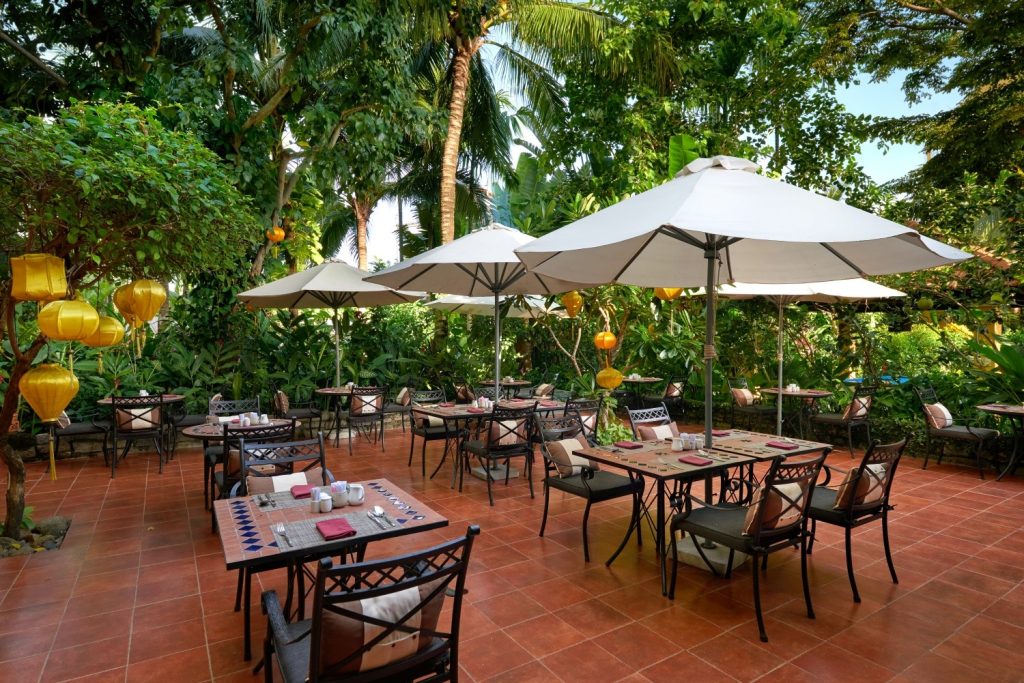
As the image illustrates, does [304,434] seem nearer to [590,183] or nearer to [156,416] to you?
[156,416]

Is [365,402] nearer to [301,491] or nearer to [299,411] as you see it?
[299,411]

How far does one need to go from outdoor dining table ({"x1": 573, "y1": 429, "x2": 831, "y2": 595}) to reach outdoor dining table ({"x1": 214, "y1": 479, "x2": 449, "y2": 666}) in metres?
1.48

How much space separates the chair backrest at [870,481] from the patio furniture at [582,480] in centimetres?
130

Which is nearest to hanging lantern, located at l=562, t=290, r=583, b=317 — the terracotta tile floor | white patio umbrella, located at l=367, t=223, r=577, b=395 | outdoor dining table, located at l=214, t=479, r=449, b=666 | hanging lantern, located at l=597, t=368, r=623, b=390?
white patio umbrella, located at l=367, t=223, r=577, b=395

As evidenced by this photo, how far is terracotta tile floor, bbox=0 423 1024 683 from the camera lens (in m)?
2.83

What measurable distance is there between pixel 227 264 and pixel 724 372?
338 inches

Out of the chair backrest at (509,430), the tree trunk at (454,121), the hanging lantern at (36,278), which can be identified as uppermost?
the tree trunk at (454,121)

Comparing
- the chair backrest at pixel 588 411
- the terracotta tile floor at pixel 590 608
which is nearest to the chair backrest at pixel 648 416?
the chair backrest at pixel 588 411

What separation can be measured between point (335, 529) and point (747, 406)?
785 centimetres

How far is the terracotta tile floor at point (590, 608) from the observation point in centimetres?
283

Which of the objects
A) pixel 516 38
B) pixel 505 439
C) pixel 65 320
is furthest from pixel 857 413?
pixel 516 38

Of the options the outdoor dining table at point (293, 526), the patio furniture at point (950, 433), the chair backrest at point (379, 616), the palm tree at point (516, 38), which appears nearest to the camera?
the chair backrest at point (379, 616)

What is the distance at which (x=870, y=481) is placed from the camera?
11.9 feet

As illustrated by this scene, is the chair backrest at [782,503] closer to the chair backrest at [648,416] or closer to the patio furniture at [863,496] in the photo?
the patio furniture at [863,496]
